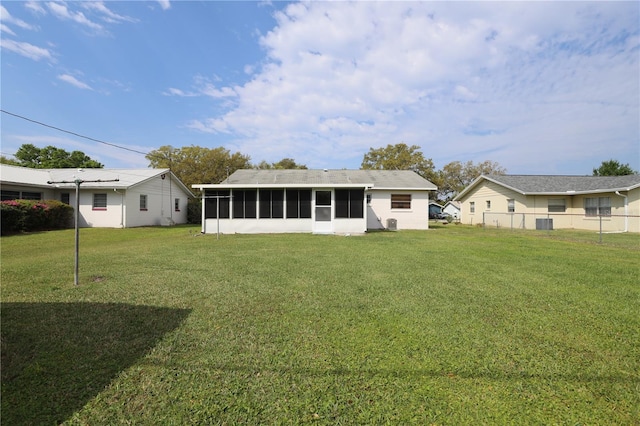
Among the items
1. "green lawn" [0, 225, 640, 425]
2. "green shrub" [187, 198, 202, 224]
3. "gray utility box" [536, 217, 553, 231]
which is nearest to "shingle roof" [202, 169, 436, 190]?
"gray utility box" [536, 217, 553, 231]

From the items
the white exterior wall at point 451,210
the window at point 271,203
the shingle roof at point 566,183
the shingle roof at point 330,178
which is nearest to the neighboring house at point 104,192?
the shingle roof at point 330,178

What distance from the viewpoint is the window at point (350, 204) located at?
15.1m

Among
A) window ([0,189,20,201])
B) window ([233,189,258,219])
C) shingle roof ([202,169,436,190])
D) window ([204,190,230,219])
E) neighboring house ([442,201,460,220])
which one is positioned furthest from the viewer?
neighboring house ([442,201,460,220])

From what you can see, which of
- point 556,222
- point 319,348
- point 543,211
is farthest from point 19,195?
point 556,222

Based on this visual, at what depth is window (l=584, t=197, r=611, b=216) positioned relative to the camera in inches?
673

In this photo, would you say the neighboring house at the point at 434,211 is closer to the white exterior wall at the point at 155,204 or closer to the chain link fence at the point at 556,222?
the chain link fence at the point at 556,222

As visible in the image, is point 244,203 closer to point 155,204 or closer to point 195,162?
point 155,204

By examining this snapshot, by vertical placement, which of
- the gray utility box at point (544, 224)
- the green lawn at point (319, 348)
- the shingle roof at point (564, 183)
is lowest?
the green lawn at point (319, 348)

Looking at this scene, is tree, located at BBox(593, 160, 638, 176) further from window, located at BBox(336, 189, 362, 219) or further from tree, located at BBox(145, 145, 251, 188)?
tree, located at BBox(145, 145, 251, 188)

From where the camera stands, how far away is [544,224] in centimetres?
1883

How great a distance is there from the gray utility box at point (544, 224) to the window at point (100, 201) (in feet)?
91.9

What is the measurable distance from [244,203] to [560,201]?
20.6 metres

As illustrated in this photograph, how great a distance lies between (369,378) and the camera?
2469mm

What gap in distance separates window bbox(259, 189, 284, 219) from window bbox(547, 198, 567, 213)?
1794 centimetres
